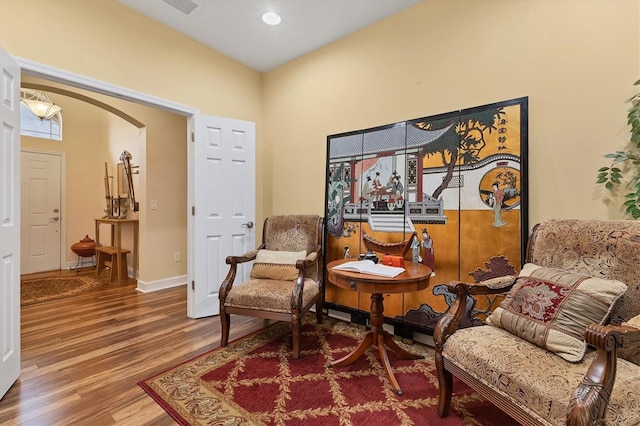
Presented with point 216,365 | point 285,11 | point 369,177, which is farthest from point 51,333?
point 285,11

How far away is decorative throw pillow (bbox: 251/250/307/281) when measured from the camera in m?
2.68

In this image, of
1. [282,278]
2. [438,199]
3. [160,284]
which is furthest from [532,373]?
[160,284]

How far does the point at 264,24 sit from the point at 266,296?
2.52 metres

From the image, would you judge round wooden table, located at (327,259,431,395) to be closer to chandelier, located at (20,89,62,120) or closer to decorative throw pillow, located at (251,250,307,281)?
decorative throw pillow, located at (251,250,307,281)

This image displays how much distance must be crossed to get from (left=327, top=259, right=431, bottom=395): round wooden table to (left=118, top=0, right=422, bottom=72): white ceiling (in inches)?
88.9

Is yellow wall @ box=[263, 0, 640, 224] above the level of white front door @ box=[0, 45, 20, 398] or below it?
above

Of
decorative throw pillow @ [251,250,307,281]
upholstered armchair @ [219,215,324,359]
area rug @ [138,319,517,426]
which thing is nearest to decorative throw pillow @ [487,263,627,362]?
area rug @ [138,319,517,426]

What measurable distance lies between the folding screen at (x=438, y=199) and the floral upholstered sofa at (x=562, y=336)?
1.29 feet

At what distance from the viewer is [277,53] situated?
3371mm

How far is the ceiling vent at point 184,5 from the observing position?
8.43ft

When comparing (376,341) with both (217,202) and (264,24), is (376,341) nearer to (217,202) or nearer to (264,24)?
(217,202)

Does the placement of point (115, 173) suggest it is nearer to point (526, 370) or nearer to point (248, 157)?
point (248, 157)

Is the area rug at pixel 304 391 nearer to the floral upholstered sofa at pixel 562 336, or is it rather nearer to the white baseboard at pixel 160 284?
the floral upholstered sofa at pixel 562 336

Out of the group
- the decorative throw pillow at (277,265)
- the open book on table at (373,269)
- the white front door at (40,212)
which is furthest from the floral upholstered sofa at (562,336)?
the white front door at (40,212)
